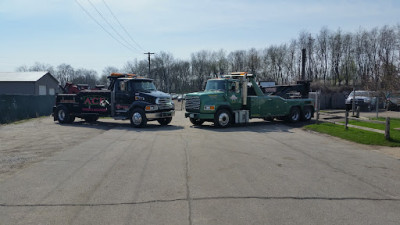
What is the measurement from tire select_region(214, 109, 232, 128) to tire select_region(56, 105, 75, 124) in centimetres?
892

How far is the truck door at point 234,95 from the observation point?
18312mm

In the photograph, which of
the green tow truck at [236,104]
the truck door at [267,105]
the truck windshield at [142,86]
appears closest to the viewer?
the green tow truck at [236,104]

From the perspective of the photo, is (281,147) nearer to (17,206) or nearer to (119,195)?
(119,195)

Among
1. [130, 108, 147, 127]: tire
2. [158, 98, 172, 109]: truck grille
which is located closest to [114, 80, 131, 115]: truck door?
[130, 108, 147, 127]: tire

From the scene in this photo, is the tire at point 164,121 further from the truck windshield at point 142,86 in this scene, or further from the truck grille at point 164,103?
the truck windshield at point 142,86

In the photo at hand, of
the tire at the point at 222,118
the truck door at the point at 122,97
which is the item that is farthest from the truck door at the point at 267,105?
the truck door at the point at 122,97

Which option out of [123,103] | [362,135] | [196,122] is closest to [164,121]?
[196,122]

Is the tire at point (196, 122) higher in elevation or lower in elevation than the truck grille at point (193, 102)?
lower

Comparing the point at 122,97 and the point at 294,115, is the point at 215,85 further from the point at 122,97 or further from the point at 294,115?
the point at 294,115

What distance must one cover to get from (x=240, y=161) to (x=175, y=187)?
9.57 feet

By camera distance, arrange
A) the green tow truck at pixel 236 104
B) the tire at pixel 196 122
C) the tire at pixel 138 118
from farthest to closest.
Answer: the tire at pixel 196 122, the green tow truck at pixel 236 104, the tire at pixel 138 118

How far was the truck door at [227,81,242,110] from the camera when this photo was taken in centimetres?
1831

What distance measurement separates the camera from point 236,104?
18.6m

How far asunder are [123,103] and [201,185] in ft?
42.3
